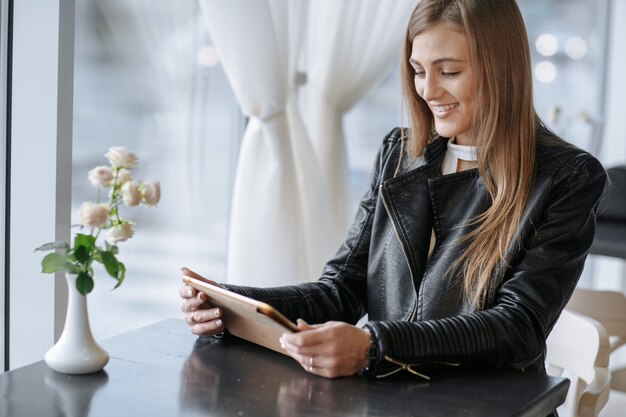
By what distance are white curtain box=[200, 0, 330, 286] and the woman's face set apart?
1.17 metres

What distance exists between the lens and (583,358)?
6.95 feet

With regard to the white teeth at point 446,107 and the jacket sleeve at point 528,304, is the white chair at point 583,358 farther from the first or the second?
the white teeth at point 446,107

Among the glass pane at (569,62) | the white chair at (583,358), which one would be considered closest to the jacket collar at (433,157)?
the white chair at (583,358)

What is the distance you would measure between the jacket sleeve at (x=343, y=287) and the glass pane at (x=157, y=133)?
1.06 meters

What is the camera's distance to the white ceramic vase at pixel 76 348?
154 cm

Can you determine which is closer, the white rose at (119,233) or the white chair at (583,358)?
the white rose at (119,233)

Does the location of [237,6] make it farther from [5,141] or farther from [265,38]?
[5,141]

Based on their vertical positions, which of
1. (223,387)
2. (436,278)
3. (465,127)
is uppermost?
(465,127)

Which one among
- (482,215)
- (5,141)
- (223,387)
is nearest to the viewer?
(223,387)

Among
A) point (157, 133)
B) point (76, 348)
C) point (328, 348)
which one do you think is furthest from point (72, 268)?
point (157, 133)

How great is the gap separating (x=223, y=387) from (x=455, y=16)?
89 centimetres

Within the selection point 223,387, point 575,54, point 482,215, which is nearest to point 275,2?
point 482,215

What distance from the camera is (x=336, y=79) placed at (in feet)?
11.3

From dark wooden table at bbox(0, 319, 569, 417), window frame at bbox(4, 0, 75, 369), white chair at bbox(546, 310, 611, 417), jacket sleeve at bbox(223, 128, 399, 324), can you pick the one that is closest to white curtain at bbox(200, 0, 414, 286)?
window frame at bbox(4, 0, 75, 369)
